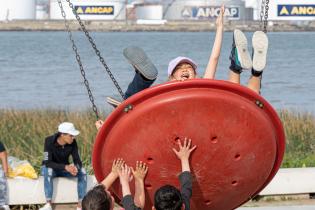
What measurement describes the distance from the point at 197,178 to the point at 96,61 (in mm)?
44322

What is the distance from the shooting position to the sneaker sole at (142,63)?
6.77 meters

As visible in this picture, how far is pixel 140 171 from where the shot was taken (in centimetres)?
642

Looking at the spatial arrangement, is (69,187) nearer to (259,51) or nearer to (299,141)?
(259,51)

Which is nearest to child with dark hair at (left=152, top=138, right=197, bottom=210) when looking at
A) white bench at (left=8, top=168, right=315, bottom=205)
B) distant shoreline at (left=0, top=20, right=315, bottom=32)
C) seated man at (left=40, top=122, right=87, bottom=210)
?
seated man at (left=40, top=122, right=87, bottom=210)

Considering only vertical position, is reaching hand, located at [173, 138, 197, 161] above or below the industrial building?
below

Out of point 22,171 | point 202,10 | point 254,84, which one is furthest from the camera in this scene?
point 202,10

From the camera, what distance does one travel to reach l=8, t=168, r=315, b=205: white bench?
10.3 m

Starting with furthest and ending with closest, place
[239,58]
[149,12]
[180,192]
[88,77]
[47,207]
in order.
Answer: [149,12] → [88,77] → [47,207] → [239,58] → [180,192]

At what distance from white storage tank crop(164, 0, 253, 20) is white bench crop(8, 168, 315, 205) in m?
117

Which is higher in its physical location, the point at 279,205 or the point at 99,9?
the point at 99,9

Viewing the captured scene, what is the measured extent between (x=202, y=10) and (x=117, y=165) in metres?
124

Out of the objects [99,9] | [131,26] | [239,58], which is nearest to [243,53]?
[239,58]

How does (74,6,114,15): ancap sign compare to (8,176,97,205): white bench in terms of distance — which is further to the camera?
(74,6,114,15): ancap sign

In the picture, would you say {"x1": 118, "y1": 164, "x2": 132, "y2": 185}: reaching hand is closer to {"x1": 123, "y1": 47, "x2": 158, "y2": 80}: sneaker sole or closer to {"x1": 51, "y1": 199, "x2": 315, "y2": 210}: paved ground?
{"x1": 123, "y1": 47, "x2": 158, "y2": 80}: sneaker sole
